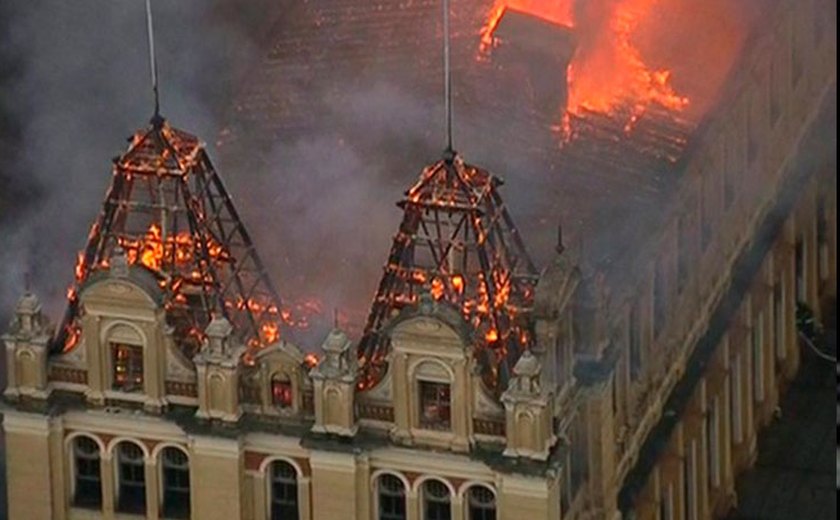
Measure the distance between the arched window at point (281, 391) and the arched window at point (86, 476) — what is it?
447 centimetres

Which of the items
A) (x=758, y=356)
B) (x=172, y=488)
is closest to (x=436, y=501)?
(x=172, y=488)

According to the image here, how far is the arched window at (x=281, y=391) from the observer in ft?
333

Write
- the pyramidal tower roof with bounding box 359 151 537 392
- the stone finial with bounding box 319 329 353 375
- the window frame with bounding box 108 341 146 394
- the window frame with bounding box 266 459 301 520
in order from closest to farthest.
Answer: the stone finial with bounding box 319 329 353 375 → the pyramidal tower roof with bounding box 359 151 537 392 → the window frame with bounding box 266 459 301 520 → the window frame with bounding box 108 341 146 394

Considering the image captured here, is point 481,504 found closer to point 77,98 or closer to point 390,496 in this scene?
point 390,496

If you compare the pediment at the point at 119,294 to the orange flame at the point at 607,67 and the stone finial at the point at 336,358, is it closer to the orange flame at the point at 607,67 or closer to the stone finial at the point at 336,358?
the stone finial at the point at 336,358

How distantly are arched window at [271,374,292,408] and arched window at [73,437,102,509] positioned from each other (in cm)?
447

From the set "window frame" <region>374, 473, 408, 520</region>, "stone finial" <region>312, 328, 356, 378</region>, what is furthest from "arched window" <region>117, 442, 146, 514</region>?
"window frame" <region>374, 473, 408, 520</region>

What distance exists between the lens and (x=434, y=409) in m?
100

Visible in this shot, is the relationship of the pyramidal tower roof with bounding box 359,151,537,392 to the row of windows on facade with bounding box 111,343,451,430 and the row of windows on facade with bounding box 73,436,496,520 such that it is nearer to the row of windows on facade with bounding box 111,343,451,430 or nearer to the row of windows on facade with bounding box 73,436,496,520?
the row of windows on facade with bounding box 111,343,451,430

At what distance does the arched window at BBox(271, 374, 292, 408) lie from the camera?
101m

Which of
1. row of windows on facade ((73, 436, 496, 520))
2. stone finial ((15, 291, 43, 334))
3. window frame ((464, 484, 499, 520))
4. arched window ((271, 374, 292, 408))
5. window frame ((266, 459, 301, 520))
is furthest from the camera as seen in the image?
stone finial ((15, 291, 43, 334))

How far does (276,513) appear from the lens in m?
102

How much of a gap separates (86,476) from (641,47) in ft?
73.5

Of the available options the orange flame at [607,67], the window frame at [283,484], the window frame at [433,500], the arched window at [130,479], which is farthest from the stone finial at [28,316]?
the orange flame at [607,67]
